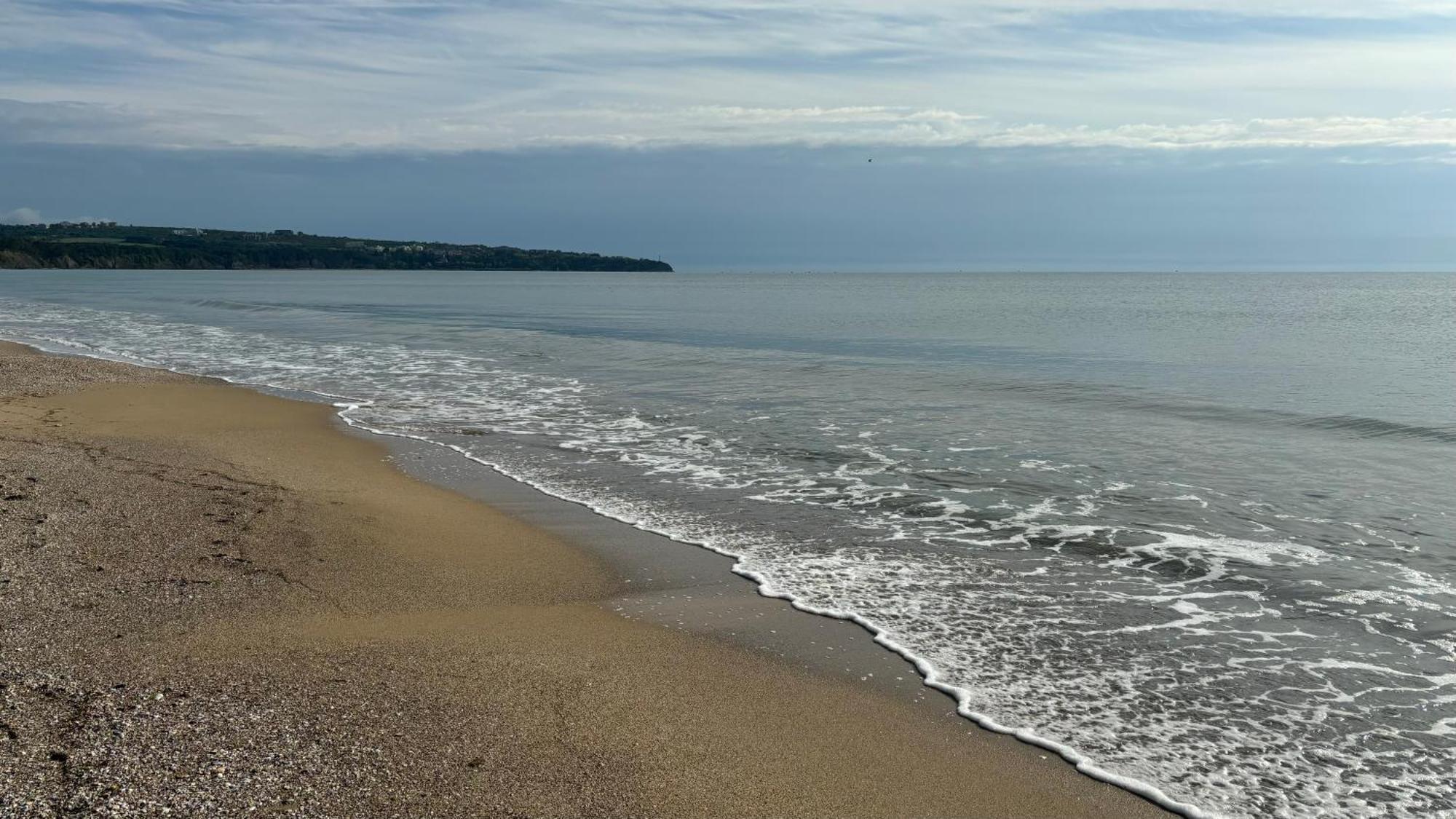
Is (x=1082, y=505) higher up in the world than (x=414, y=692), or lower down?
higher up

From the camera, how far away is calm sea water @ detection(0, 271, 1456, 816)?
528 cm

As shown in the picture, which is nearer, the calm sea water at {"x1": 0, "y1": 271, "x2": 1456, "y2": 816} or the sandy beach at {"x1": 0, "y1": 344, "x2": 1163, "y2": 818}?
the sandy beach at {"x1": 0, "y1": 344, "x2": 1163, "y2": 818}

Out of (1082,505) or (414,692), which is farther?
(1082,505)

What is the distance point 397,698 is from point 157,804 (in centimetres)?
132

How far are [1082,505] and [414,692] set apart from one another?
23.5 feet

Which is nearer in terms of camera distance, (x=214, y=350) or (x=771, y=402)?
(x=771, y=402)

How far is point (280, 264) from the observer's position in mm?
182875

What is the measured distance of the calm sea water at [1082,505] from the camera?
5277mm

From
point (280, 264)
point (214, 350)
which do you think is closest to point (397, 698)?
point (214, 350)

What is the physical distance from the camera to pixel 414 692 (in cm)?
511

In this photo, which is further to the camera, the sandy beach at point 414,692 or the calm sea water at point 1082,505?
the calm sea water at point 1082,505

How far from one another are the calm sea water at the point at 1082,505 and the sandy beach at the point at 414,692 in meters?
0.77

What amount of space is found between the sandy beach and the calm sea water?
767 millimetres

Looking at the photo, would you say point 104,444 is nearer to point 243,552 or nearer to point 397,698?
point 243,552
